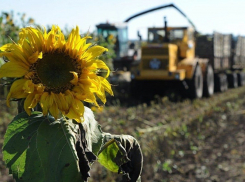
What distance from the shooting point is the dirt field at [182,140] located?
499cm

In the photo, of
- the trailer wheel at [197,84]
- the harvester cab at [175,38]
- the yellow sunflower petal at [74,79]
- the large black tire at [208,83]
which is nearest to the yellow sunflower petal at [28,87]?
the yellow sunflower petal at [74,79]

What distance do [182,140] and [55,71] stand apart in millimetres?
5285

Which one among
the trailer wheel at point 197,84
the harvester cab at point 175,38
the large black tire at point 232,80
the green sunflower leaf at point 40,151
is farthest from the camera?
the large black tire at point 232,80

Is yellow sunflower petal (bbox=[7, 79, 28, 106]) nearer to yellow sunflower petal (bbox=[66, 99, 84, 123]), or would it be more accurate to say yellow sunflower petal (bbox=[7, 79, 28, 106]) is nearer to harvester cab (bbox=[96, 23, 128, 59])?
yellow sunflower petal (bbox=[66, 99, 84, 123])

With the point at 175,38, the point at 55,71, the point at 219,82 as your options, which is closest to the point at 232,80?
the point at 219,82

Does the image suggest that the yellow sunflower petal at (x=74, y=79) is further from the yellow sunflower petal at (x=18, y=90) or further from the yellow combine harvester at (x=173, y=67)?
the yellow combine harvester at (x=173, y=67)

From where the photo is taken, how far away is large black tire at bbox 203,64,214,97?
40.6 feet

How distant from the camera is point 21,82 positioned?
47.9 inches

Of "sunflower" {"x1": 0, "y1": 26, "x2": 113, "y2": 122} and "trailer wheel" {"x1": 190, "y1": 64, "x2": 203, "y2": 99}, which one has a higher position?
"sunflower" {"x1": 0, "y1": 26, "x2": 113, "y2": 122}

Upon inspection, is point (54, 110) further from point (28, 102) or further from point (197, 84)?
point (197, 84)

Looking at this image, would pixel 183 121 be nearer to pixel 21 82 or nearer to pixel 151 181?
pixel 151 181

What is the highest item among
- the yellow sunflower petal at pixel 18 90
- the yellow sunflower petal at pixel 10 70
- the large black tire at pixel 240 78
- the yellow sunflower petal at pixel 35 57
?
the yellow sunflower petal at pixel 35 57

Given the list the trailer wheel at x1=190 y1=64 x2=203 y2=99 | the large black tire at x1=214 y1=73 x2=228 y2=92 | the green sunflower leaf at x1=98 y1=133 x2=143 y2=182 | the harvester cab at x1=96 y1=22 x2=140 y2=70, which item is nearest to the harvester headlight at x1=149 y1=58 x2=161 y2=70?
the trailer wheel at x1=190 y1=64 x2=203 y2=99

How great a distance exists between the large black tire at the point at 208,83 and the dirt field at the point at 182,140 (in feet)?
8.30
